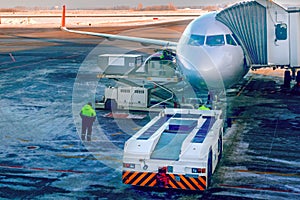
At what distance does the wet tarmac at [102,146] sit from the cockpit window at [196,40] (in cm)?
419

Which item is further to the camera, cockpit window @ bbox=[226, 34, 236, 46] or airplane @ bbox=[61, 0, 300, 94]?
cockpit window @ bbox=[226, 34, 236, 46]

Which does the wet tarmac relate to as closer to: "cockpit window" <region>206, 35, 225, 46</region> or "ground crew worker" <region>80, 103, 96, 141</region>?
"ground crew worker" <region>80, 103, 96, 141</region>

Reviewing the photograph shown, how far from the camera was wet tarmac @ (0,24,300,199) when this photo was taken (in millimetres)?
14656

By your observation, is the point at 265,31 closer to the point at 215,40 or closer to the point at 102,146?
the point at 215,40

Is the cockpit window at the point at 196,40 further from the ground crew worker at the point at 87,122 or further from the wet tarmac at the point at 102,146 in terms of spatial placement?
the ground crew worker at the point at 87,122

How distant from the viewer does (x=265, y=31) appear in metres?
25.5

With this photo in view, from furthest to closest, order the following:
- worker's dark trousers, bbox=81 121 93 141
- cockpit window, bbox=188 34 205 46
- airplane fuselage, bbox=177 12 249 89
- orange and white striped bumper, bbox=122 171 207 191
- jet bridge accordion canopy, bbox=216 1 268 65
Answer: jet bridge accordion canopy, bbox=216 1 268 65
cockpit window, bbox=188 34 205 46
airplane fuselage, bbox=177 12 249 89
worker's dark trousers, bbox=81 121 93 141
orange and white striped bumper, bbox=122 171 207 191

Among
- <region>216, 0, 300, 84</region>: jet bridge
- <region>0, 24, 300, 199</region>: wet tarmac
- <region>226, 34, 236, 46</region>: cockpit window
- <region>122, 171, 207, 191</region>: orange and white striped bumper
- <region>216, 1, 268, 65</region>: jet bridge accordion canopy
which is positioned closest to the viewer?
<region>122, 171, 207, 191</region>: orange and white striped bumper

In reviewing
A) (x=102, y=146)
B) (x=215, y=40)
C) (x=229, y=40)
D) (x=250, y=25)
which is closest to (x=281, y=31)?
(x=250, y=25)

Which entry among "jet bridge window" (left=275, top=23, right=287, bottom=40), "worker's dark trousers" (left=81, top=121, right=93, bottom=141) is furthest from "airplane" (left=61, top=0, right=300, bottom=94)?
"worker's dark trousers" (left=81, top=121, right=93, bottom=141)

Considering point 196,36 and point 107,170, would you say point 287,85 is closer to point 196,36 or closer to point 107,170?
point 196,36

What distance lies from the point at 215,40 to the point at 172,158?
33.3ft

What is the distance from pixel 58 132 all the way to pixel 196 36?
810cm

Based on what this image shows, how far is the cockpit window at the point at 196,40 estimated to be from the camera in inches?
915
